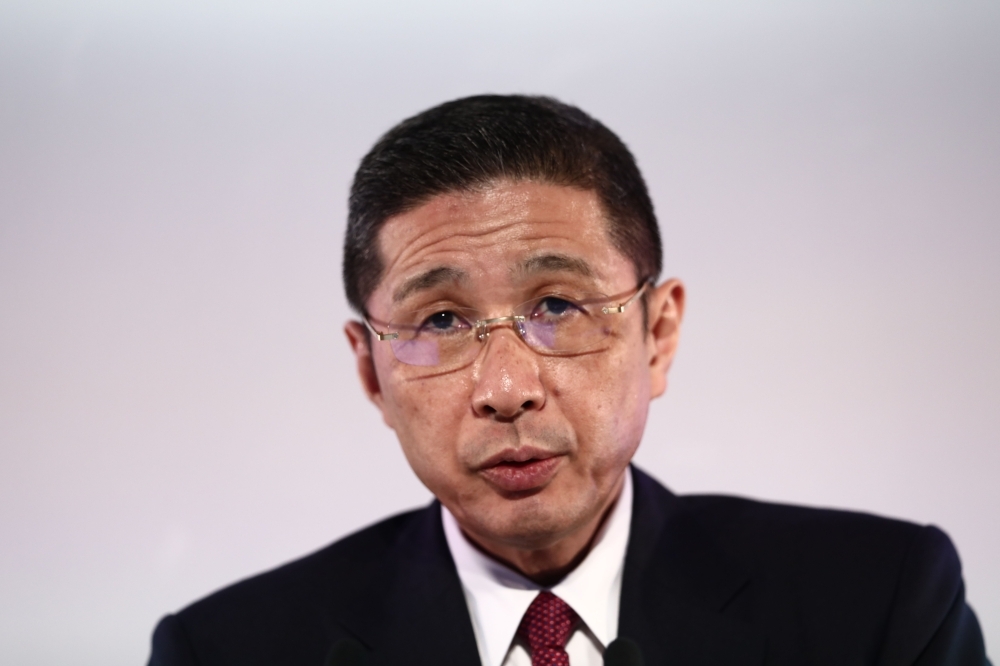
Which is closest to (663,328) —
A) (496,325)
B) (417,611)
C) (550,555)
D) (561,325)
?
(561,325)

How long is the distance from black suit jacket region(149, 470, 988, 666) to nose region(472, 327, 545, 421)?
60 centimetres

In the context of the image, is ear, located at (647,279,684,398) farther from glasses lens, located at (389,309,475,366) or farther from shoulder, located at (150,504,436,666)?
shoulder, located at (150,504,436,666)

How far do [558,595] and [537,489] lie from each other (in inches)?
14.4

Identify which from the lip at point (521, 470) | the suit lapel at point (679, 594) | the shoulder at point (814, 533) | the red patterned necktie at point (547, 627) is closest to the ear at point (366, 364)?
the lip at point (521, 470)

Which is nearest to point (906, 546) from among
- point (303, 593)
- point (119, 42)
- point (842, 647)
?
point (842, 647)

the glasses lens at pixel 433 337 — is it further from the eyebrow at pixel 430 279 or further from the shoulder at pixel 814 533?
the shoulder at pixel 814 533

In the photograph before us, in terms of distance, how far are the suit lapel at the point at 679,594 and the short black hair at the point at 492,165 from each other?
691 millimetres

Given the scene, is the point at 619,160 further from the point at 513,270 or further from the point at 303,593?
the point at 303,593

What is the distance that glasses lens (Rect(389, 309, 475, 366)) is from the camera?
7.31 ft

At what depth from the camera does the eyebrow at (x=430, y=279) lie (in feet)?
7.27

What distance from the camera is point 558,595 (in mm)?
2363

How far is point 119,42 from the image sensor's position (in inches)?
119

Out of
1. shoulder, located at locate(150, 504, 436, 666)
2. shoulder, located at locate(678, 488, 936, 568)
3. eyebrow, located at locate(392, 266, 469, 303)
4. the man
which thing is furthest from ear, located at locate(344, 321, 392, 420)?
shoulder, located at locate(678, 488, 936, 568)

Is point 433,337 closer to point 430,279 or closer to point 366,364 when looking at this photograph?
point 430,279
